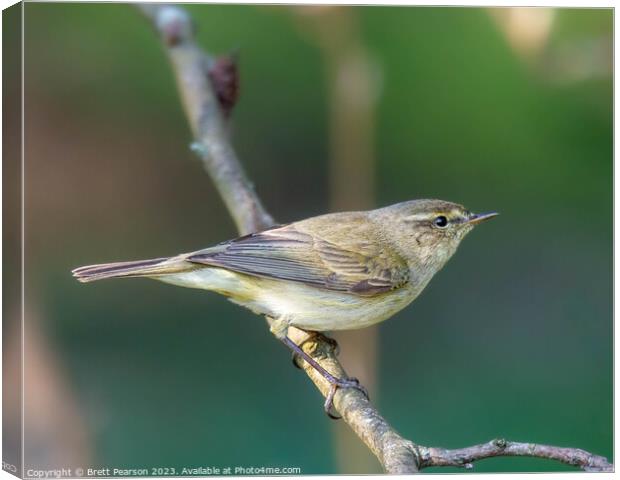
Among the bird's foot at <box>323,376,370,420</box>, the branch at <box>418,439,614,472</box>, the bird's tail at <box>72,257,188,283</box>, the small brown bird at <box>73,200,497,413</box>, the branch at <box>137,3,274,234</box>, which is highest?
the branch at <box>137,3,274,234</box>

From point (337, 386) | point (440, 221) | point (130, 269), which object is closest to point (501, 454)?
point (337, 386)

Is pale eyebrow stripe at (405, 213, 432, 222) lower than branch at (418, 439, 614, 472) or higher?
higher

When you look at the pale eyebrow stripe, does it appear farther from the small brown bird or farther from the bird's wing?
the bird's wing

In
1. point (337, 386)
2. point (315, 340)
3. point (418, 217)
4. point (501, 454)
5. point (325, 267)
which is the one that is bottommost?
point (501, 454)

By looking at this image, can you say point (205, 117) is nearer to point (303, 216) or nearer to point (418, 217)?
point (303, 216)

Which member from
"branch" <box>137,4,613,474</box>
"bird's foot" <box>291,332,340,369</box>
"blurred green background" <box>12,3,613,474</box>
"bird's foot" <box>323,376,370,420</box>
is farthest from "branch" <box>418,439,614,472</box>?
"bird's foot" <box>291,332,340,369</box>

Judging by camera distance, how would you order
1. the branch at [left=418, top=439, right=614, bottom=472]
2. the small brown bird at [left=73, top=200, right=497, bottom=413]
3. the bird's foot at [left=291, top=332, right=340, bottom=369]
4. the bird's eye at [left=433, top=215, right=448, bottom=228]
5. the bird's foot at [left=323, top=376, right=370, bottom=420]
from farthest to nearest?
the bird's eye at [left=433, top=215, right=448, bottom=228] → the bird's foot at [left=291, top=332, right=340, bottom=369] → the small brown bird at [left=73, top=200, right=497, bottom=413] → the bird's foot at [left=323, top=376, right=370, bottom=420] → the branch at [left=418, top=439, right=614, bottom=472]

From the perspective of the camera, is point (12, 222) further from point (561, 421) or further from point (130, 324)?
point (561, 421)
